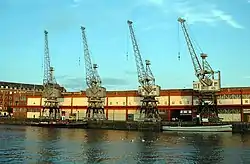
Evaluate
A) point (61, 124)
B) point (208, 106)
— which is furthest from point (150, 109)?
point (61, 124)

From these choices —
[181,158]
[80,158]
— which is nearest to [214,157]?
[181,158]

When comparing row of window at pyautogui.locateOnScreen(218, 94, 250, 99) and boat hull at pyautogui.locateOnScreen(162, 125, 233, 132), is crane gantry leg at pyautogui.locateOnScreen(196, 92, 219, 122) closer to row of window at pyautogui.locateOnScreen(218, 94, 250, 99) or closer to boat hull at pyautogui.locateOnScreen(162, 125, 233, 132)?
row of window at pyautogui.locateOnScreen(218, 94, 250, 99)

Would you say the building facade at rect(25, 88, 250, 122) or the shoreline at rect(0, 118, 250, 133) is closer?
the shoreline at rect(0, 118, 250, 133)

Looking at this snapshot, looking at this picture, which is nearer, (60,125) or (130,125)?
(130,125)

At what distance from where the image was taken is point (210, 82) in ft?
352

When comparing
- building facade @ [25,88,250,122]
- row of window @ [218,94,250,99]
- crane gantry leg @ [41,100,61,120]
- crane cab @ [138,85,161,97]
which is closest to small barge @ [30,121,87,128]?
crane gantry leg @ [41,100,61,120]

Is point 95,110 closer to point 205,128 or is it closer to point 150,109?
point 150,109

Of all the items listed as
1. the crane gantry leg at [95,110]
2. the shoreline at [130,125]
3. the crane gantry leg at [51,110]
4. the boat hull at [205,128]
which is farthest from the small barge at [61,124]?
the boat hull at [205,128]

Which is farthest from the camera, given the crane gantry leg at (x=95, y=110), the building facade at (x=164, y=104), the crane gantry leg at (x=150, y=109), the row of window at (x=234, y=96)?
the crane gantry leg at (x=95, y=110)

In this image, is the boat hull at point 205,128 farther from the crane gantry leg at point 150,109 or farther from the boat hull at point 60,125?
the boat hull at point 60,125

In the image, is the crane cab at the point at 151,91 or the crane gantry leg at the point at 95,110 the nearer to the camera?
the crane cab at the point at 151,91

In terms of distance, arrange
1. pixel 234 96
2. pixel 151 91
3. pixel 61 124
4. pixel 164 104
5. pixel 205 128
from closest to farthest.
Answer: pixel 205 128
pixel 234 96
pixel 151 91
pixel 61 124
pixel 164 104

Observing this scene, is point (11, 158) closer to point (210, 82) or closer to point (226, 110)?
point (210, 82)

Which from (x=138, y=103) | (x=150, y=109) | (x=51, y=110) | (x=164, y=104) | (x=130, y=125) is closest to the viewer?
(x=130, y=125)
